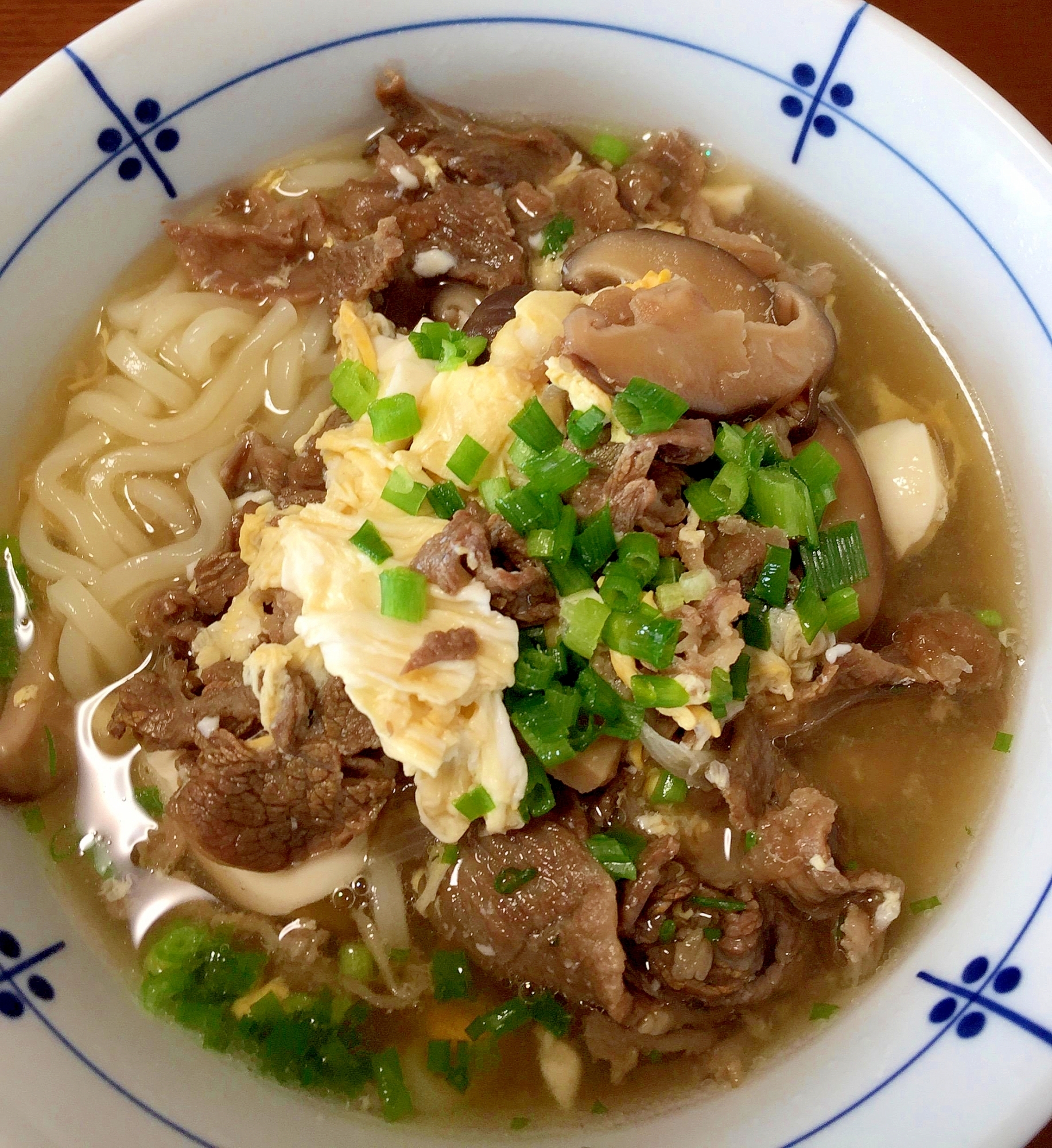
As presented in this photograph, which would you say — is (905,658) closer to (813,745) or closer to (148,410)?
(813,745)

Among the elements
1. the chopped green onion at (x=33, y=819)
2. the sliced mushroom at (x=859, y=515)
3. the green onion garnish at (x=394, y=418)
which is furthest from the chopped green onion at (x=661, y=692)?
the chopped green onion at (x=33, y=819)

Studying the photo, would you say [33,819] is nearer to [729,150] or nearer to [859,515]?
[859,515]

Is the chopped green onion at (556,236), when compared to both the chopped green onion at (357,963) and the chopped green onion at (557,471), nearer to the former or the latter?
the chopped green onion at (557,471)

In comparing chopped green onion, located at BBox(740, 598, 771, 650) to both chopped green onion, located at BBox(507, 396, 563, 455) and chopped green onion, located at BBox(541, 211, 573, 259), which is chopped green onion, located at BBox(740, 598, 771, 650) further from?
chopped green onion, located at BBox(541, 211, 573, 259)

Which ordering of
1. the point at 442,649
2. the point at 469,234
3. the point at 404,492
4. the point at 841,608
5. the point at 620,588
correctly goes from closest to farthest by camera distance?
the point at 442,649
the point at 620,588
the point at 404,492
the point at 841,608
the point at 469,234

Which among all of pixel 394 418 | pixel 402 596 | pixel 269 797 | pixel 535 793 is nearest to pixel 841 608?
pixel 535 793

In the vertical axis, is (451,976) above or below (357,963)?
below
